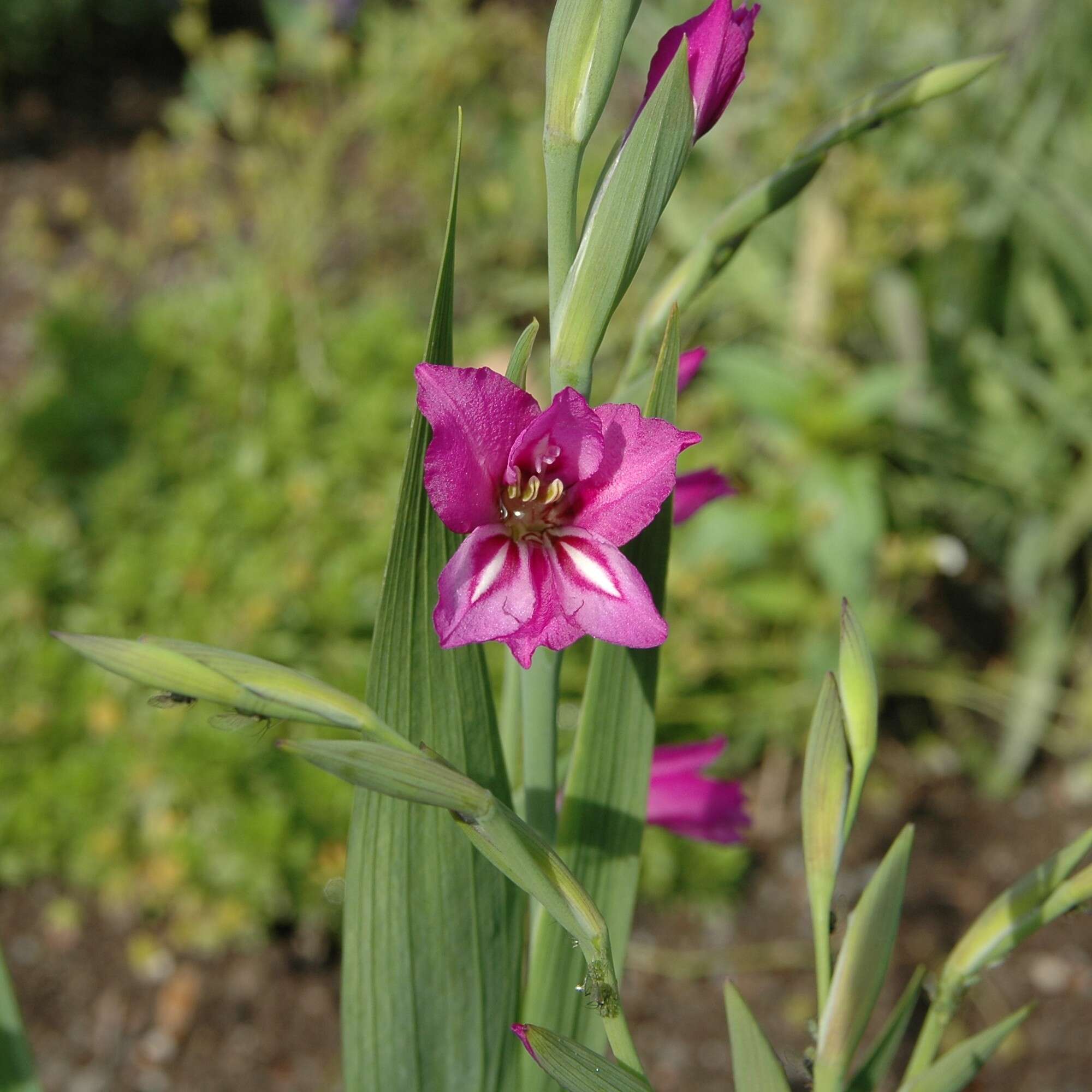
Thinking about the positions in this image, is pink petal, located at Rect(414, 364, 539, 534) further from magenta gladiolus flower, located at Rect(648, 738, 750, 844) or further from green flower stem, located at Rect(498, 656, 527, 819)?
magenta gladiolus flower, located at Rect(648, 738, 750, 844)

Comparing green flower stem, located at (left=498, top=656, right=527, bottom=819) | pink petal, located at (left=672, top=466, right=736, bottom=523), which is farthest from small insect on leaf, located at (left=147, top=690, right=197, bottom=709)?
pink petal, located at (left=672, top=466, right=736, bottom=523)

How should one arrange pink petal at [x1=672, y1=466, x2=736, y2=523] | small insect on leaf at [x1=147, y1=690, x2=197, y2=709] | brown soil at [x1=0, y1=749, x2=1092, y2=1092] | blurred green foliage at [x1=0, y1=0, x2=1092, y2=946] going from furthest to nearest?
blurred green foliage at [x1=0, y1=0, x2=1092, y2=946] → brown soil at [x1=0, y1=749, x2=1092, y2=1092] → pink petal at [x1=672, y1=466, x2=736, y2=523] → small insect on leaf at [x1=147, y1=690, x2=197, y2=709]

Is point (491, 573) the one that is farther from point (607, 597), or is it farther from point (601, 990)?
point (601, 990)

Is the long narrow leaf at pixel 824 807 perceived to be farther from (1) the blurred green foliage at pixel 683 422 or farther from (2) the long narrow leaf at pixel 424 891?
(1) the blurred green foliage at pixel 683 422

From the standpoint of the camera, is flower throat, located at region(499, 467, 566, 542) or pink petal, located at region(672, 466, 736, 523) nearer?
flower throat, located at region(499, 467, 566, 542)

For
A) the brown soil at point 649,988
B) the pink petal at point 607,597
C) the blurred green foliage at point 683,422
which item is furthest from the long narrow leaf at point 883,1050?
the brown soil at point 649,988

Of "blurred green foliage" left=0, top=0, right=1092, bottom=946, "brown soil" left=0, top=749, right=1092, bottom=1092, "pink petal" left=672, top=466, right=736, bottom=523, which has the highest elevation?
"blurred green foliage" left=0, top=0, right=1092, bottom=946

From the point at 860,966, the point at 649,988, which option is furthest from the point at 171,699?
the point at 649,988

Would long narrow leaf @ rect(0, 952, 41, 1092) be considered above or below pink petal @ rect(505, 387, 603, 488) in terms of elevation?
below
